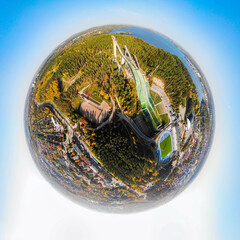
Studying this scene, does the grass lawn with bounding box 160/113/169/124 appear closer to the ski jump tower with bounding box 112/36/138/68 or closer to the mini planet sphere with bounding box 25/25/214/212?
the mini planet sphere with bounding box 25/25/214/212

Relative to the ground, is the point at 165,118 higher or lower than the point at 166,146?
higher

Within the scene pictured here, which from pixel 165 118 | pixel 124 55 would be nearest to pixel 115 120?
pixel 165 118

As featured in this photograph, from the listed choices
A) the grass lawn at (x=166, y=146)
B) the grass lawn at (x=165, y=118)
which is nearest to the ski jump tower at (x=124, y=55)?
the grass lawn at (x=165, y=118)

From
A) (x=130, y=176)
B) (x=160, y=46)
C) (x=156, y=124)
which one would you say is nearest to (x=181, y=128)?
(x=156, y=124)

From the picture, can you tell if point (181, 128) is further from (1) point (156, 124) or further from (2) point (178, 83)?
(2) point (178, 83)

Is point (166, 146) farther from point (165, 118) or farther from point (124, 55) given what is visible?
point (124, 55)

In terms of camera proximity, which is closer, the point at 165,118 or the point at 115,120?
the point at 115,120

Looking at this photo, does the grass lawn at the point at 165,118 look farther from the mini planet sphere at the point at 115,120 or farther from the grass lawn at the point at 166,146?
the grass lawn at the point at 166,146
